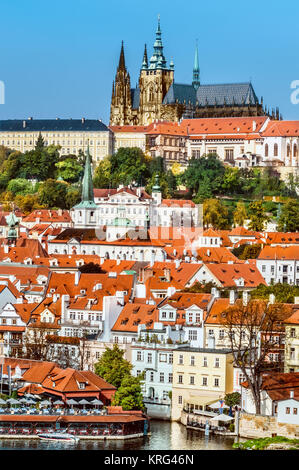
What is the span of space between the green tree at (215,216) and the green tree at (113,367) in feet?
112

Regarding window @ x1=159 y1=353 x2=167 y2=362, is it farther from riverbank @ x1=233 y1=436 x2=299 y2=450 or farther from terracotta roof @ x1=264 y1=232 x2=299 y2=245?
terracotta roof @ x1=264 y1=232 x2=299 y2=245

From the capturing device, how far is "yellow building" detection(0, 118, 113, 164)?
9019 cm

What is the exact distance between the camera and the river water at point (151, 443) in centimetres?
2667

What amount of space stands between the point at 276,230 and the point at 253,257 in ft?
36.3

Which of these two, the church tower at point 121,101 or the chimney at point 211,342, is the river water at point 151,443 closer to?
the chimney at point 211,342

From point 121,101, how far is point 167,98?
336cm

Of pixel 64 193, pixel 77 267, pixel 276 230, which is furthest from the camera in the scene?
pixel 64 193

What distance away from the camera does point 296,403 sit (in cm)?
2773

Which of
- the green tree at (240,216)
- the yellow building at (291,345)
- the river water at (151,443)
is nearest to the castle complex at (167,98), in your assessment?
the green tree at (240,216)

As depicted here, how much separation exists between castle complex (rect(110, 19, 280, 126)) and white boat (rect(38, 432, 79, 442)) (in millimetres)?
62653

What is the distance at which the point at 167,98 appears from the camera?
9312 centimetres

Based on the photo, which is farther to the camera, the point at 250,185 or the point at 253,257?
the point at 250,185

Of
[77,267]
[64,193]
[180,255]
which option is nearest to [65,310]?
[77,267]

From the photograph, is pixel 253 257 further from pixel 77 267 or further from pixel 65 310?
pixel 65 310
